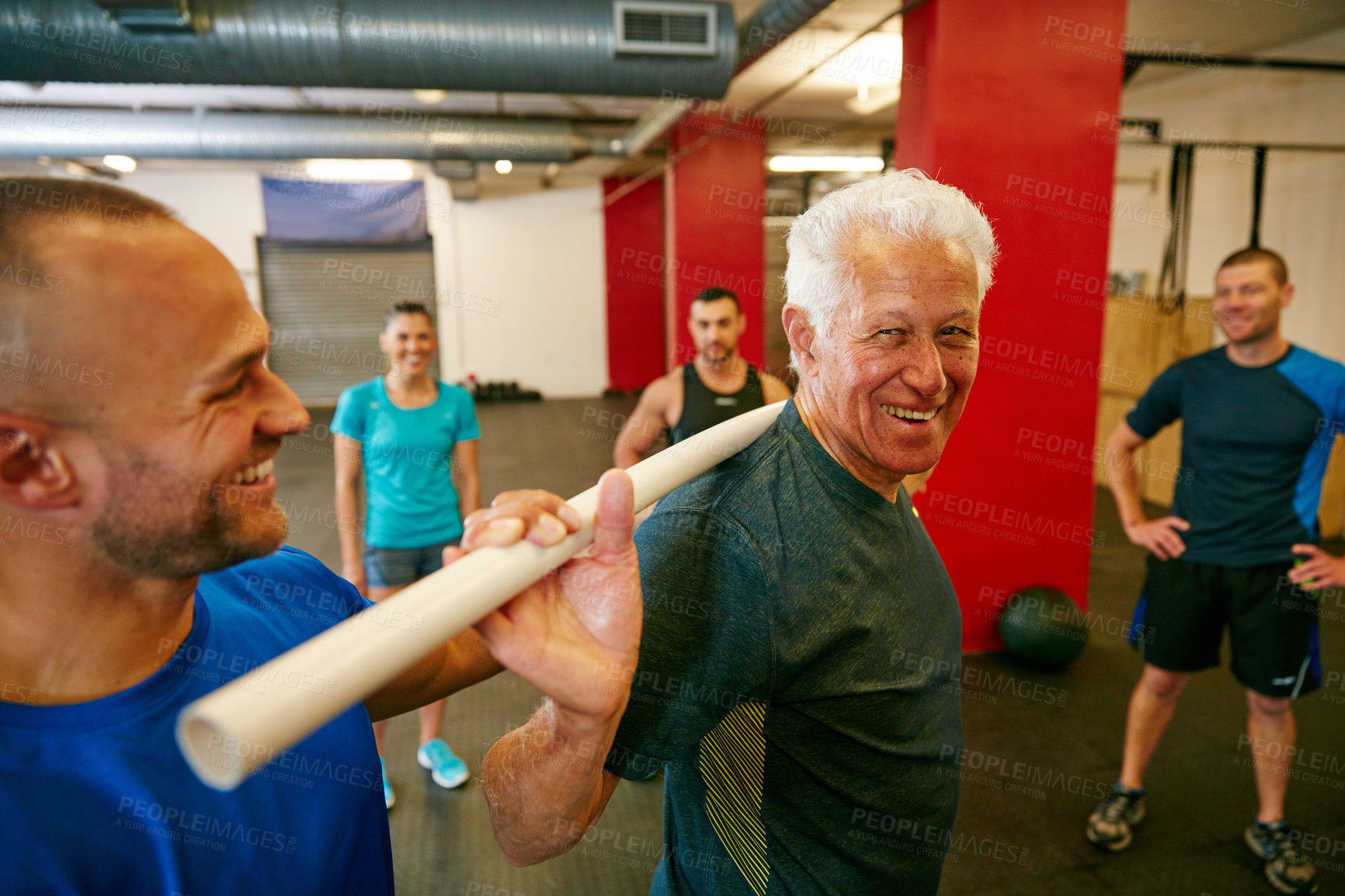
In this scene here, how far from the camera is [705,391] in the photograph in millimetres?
3582

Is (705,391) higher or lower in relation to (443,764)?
higher

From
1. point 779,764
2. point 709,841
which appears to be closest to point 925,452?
point 779,764

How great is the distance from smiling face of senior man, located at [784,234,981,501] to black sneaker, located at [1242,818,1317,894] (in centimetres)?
226

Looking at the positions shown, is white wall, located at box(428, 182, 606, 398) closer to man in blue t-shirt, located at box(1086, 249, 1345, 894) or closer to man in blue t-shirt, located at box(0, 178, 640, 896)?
man in blue t-shirt, located at box(1086, 249, 1345, 894)

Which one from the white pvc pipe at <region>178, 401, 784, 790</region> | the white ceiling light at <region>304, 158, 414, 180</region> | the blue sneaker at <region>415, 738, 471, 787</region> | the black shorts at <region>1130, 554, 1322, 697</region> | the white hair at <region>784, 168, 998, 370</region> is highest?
the white ceiling light at <region>304, 158, 414, 180</region>

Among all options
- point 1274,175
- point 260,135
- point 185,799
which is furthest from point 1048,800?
point 260,135

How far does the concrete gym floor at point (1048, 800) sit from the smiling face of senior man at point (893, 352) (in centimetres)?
188

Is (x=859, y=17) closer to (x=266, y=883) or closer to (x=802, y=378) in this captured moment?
(x=802, y=378)

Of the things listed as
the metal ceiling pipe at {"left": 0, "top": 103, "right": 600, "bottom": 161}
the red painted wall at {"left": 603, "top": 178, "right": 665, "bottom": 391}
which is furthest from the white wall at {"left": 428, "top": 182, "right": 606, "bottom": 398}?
the metal ceiling pipe at {"left": 0, "top": 103, "right": 600, "bottom": 161}

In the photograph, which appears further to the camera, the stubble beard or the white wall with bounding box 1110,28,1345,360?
the white wall with bounding box 1110,28,1345,360

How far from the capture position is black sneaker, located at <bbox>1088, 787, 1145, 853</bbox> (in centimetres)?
258

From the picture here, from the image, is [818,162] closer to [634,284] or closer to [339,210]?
[634,284]

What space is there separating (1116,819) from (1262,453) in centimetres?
131

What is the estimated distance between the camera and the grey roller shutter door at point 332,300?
1265 cm
